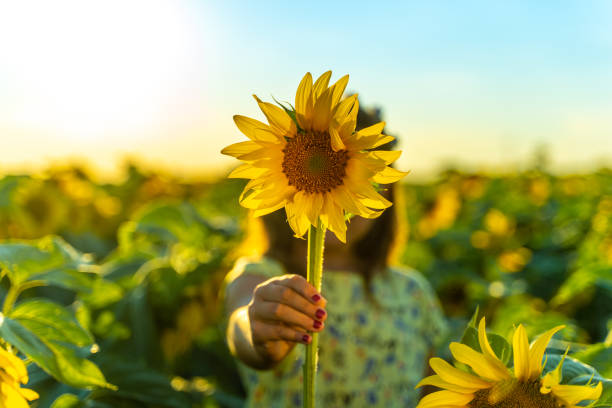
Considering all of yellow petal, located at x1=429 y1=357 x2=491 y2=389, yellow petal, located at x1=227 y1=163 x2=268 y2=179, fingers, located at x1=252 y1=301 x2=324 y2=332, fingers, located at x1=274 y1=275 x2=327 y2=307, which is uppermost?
yellow petal, located at x1=227 y1=163 x2=268 y2=179

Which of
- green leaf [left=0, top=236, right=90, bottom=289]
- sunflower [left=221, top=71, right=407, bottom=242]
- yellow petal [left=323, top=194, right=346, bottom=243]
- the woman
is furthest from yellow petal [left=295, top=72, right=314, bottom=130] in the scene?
the woman

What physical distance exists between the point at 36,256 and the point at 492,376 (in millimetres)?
865

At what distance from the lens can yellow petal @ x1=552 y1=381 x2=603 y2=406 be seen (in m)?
0.75

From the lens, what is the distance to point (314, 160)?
2.63 ft

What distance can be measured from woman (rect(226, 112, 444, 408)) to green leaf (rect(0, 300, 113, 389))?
2.08ft

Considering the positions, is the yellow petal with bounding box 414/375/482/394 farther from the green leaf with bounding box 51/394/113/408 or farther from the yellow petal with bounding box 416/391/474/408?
the green leaf with bounding box 51/394/113/408

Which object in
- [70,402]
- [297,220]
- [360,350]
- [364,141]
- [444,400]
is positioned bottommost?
[360,350]

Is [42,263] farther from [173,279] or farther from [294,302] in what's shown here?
[173,279]

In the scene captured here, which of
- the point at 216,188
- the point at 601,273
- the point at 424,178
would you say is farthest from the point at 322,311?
the point at 424,178

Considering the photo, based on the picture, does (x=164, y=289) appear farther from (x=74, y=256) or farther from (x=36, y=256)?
(x=36, y=256)

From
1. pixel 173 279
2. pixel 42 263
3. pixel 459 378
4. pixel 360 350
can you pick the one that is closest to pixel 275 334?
pixel 459 378

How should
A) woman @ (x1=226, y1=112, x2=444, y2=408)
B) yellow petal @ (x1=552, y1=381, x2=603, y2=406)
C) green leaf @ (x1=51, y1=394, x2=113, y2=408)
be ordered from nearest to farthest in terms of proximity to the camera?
yellow petal @ (x1=552, y1=381, x2=603, y2=406), green leaf @ (x1=51, y1=394, x2=113, y2=408), woman @ (x1=226, y1=112, x2=444, y2=408)

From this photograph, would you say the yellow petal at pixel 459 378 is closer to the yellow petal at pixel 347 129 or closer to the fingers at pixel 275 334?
the fingers at pixel 275 334

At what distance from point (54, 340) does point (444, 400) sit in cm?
61
